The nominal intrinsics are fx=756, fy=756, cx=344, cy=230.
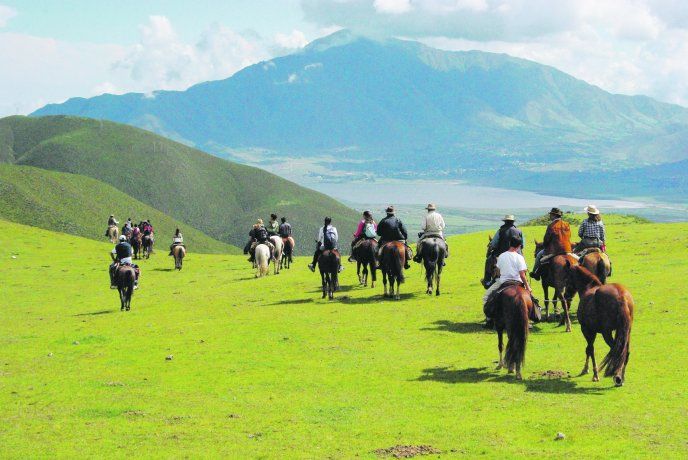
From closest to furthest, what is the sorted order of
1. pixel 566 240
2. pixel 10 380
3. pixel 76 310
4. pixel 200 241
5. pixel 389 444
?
1. pixel 389 444
2. pixel 10 380
3. pixel 566 240
4. pixel 76 310
5. pixel 200 241

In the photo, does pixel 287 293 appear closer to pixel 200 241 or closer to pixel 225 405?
pixel 225 405

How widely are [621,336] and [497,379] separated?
311cm

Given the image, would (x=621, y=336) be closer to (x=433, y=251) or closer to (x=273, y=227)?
(x=433, y=251)

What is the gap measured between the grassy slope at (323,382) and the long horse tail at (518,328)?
0.64 m

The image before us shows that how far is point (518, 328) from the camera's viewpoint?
18.0 m

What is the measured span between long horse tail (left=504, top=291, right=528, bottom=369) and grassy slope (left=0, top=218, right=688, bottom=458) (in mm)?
636

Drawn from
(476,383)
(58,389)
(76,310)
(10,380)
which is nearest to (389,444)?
(476,383)

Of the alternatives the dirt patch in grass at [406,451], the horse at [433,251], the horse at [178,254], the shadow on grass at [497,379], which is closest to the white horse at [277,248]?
the horse at [178,254]

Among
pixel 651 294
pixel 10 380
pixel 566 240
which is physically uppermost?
pixel 566 240

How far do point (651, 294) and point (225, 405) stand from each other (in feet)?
63.8

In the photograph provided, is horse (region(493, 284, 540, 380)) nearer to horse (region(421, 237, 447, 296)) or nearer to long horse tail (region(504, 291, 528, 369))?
long horse tail (region(504, 291, 528, 369))

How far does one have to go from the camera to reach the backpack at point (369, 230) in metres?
34.2

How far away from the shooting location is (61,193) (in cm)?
15675

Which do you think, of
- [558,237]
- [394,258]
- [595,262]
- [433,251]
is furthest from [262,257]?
[595,262]
